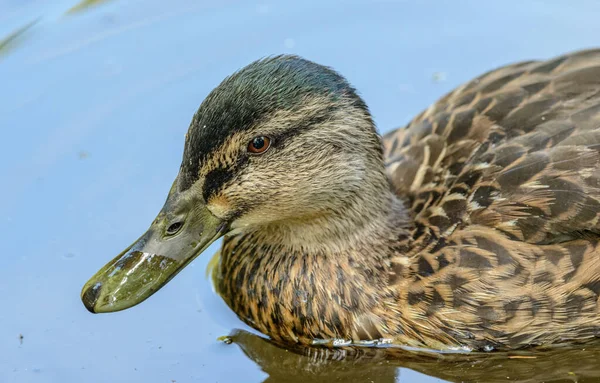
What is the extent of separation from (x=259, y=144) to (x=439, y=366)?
1820 mm

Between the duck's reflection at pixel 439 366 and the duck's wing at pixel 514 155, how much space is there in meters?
0.81

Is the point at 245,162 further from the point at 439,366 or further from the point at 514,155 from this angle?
the point at 439,366

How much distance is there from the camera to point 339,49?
9664mm

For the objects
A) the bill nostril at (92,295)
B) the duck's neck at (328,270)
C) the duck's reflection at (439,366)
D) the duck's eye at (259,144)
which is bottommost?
the duck's reflection at (439,366)

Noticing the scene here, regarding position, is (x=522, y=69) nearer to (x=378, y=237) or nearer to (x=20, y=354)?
(x=378, y=237)

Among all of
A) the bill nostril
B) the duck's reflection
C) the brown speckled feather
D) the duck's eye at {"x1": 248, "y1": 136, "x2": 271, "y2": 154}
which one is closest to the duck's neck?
the brown speckled feather

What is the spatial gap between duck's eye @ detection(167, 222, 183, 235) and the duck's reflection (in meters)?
1.18

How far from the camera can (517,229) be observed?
6504 millimetres

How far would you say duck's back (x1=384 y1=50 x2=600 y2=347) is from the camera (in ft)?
21.2

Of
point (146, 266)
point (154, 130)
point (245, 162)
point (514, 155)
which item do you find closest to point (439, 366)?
point (514, 155)

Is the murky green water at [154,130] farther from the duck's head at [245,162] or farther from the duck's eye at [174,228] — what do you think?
the duck's eye at [174,228]

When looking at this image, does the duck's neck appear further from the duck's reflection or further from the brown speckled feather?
the duck's reflection

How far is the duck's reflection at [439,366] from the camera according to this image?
265 inches

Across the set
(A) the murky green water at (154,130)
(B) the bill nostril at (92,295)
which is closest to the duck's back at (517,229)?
(A) the murky green water at (154,130)
